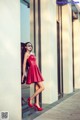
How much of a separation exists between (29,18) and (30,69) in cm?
205

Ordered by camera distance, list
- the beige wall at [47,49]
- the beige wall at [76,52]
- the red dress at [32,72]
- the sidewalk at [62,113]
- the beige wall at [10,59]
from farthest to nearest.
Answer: the beige wall at [76,52], the beige wall at [47,49], the red dress at [32,72], the sidewalk at [62,113], the beige wall at [10,59]

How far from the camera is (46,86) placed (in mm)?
10250

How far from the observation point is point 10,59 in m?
6.53

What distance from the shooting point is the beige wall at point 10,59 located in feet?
20.7

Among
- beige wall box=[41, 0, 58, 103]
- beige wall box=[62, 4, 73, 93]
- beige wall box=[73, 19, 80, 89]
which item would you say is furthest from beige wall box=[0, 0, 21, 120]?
beige wall box=[73, 19, 80, 89]

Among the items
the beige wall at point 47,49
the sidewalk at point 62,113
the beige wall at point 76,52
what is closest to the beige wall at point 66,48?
the beige wall at point 76,52

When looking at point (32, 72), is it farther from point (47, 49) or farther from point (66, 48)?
point (66, 48)

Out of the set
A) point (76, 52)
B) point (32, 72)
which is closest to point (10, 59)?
point (32, 72)

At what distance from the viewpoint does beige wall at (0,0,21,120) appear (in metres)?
6.32

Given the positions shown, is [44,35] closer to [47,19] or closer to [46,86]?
[47,19]

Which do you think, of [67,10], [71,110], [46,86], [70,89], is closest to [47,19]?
[46,86]

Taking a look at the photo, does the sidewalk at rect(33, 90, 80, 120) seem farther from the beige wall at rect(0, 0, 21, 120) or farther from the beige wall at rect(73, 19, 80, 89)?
the beige wall at rect(73, 19, 80, 89)

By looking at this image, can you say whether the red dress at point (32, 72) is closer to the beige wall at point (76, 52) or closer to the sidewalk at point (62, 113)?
the sidewalk at point (62, 113)

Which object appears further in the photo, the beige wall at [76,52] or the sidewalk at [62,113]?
the beige wall at [76,52]
